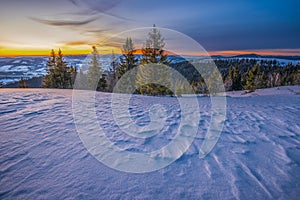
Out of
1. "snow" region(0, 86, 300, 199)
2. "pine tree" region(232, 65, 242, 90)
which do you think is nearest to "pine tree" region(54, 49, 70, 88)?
"snow" region(0, 86, 300, 199)

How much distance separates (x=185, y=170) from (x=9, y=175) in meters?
2.84

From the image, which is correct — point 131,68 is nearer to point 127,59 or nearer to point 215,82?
point 127,59

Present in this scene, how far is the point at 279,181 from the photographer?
2.41 meters

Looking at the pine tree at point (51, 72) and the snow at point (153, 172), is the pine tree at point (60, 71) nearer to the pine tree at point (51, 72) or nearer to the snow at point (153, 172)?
the pine tree at point (51, 72)

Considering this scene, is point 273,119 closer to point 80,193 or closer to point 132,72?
point 80,193

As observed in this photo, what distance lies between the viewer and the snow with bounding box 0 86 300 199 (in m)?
2.20

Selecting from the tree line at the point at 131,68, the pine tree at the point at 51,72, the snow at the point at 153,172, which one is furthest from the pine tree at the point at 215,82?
the snow at the point at 153,172

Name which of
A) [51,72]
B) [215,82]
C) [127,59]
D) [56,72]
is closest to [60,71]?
[56,72]

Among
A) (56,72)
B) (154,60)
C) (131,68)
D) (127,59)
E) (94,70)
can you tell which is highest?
(127,59)

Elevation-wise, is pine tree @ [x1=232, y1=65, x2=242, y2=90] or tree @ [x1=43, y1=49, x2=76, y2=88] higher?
tree @ [x1=43, y1=49, x2=76, y2=88]

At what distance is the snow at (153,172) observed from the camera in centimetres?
220

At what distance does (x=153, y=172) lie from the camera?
2.67 meters

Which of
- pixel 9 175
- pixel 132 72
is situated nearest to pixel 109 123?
pixel 9 175

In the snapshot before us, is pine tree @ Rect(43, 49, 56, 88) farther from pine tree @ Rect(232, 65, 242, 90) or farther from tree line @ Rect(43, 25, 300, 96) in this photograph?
pine tree @ Rect(232, 65, 242, 90)
